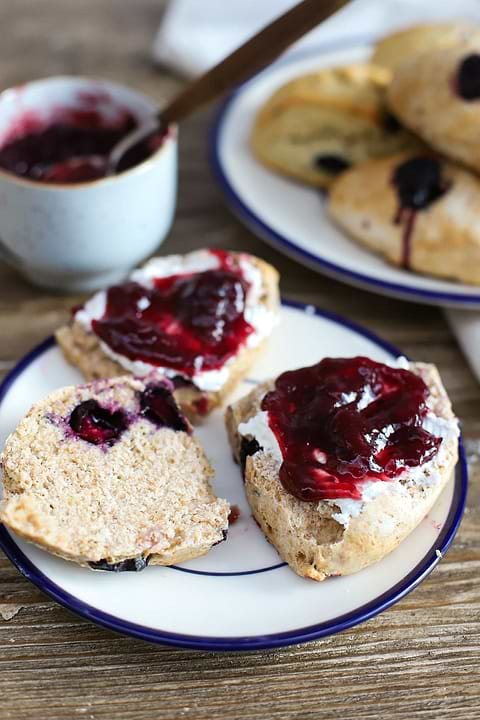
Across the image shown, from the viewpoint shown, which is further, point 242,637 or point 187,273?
point 187,273

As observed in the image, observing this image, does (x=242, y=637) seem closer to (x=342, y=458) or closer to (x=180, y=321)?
(x=342, y=458)

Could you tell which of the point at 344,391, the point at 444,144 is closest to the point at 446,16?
the point at 444,144

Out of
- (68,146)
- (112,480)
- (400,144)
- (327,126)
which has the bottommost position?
(400,144)

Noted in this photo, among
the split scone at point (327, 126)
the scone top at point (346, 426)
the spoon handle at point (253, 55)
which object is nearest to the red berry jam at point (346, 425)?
the scone top at point (346, 426)

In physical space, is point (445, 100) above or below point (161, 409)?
below

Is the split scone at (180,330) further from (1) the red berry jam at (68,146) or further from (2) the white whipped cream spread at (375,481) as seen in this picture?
(1) the red berry jam at (68,146)

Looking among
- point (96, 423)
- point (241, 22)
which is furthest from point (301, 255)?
point (241, 22)

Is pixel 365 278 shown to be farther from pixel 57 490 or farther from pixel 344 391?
pixel 57 490
